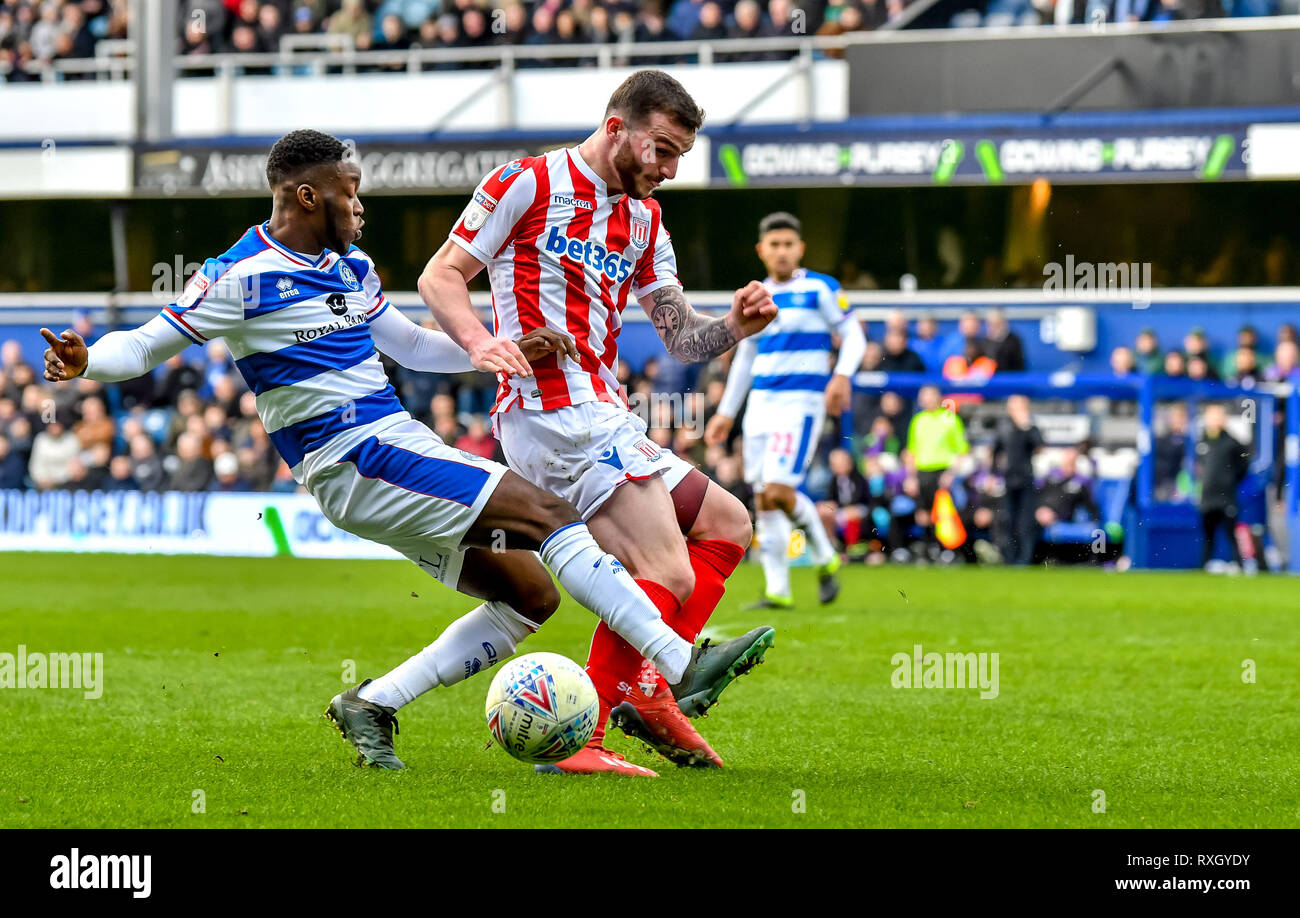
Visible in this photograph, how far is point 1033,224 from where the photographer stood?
19.3 metres

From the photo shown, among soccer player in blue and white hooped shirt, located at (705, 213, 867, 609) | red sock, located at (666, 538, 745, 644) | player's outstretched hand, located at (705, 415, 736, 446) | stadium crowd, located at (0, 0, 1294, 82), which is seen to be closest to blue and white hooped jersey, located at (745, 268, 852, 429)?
soccer player in blue and white hooped shirt, located at (705, 213, 867, 609)

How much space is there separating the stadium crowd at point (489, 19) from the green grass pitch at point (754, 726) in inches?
338

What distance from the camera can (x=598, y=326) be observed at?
221 inches

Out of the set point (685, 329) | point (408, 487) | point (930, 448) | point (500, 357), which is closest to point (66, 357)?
point (408, 487)

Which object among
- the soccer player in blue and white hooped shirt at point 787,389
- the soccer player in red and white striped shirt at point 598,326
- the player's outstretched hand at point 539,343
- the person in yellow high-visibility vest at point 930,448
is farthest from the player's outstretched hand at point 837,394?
the person in yellow high-visibility vest at point 930,448

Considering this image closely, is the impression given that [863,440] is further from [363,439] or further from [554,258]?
[363,439]

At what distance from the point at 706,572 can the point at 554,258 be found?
118 cm

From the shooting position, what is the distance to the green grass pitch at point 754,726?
4.84 m

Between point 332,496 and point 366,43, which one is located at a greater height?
point 366,43

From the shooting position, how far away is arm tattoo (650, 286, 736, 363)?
571 cm
